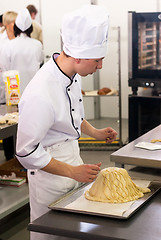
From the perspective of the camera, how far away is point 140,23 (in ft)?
16.0

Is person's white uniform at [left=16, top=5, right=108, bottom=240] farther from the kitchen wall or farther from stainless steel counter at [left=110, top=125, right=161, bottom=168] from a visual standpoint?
the kitchen wall

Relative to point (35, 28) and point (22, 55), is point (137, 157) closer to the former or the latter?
point (22, 55)

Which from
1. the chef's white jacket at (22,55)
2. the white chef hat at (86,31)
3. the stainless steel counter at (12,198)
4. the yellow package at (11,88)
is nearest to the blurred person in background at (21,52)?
the chef's white jacket at (22,55)

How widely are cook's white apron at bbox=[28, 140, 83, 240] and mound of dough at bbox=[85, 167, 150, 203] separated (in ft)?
0.56

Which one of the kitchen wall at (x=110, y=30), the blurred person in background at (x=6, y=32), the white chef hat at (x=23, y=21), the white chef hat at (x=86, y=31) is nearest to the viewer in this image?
the white chef hat at (x=86, y=31)

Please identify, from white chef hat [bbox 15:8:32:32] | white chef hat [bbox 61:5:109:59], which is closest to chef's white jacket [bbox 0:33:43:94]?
white chef hat [bbox 15:8:32:32]

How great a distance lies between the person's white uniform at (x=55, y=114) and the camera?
1.90 metres

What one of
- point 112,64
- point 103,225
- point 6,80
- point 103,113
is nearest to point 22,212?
point 6,80

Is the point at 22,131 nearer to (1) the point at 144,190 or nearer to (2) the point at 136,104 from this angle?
(1) the point at 144,190

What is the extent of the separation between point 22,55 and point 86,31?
157 inches

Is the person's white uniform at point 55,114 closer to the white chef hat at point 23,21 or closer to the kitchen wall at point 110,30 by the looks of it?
the white chef hat at point 23,21

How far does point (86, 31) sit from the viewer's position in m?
1.89

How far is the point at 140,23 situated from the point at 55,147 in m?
3.16

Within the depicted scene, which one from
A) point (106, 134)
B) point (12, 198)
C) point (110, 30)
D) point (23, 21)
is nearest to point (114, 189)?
point (106, 134)
